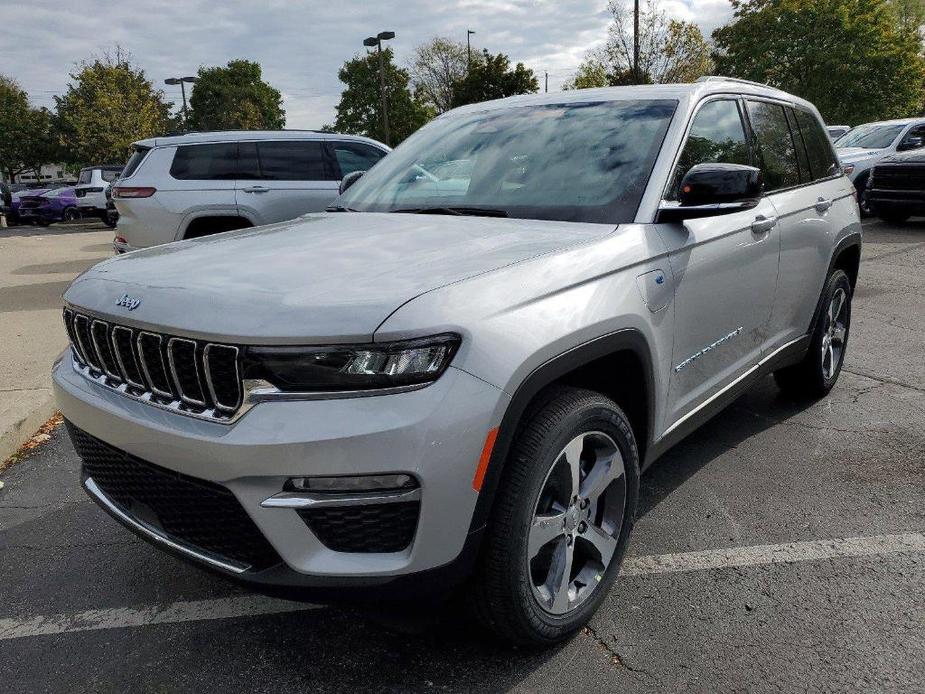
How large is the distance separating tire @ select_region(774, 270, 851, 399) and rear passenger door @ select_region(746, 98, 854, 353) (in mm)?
231

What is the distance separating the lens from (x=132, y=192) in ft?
28.3

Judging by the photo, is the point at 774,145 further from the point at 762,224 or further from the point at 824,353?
the point at 824,353

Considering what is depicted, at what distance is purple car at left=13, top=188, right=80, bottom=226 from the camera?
24391 mm

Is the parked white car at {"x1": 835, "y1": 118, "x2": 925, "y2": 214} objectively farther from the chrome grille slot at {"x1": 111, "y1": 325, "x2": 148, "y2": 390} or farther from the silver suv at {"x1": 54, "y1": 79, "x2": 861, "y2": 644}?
the chrome grille slot at {"x1": 111, "y1": 325, "x2": 148, "y2": 390}

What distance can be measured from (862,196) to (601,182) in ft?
45.0

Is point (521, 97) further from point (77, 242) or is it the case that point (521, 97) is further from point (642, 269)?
point (77, 242)

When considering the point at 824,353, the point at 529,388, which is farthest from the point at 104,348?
the point at 824,353

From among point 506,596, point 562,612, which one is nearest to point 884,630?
point 562,612

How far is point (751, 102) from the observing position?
3750 mm

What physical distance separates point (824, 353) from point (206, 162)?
7004 mm

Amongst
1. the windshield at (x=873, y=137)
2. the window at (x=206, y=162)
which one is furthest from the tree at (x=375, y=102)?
the window at (x=206, y=162)

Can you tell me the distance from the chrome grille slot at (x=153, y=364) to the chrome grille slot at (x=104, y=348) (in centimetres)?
22

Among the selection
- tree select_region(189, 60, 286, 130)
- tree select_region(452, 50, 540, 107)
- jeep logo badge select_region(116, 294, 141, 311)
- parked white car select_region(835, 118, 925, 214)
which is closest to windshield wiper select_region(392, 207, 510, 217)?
jeep logo badge select_region(116, 294, 141, 311)

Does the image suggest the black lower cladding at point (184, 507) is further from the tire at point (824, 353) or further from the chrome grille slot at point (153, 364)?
the tire at point (824, 353)
